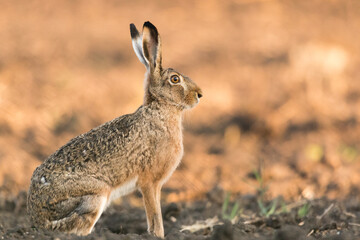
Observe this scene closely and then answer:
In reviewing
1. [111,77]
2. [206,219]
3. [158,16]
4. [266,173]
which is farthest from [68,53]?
[206,219]

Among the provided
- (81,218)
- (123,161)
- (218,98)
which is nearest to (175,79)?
(123,161)

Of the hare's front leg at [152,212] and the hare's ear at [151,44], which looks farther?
the hare's ear at [151,44]

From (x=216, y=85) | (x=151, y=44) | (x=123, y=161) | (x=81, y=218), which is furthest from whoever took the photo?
(x=216, y=85)

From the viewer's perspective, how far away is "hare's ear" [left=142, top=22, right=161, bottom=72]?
19.2 feet

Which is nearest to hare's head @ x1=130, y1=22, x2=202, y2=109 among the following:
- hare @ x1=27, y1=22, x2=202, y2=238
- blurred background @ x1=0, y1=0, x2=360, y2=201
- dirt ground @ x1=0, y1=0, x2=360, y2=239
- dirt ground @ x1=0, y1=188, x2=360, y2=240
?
hare @ x1=27, y1=22, x2=202, y2=238

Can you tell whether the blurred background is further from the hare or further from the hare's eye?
the hare's eye

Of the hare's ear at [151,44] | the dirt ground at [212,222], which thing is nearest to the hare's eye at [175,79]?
the hare's ear at [151,44]

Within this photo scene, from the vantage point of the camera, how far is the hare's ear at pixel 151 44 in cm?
586

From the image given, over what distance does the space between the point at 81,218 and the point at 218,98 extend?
6.32 metres

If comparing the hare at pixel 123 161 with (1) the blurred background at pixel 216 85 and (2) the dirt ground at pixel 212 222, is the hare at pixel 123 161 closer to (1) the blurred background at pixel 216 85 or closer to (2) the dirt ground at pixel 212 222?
(2) the dirt ground at pixel 212 222

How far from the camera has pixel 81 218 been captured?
520 cm

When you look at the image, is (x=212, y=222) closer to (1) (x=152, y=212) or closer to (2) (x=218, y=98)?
(1) (x=152, y=212)

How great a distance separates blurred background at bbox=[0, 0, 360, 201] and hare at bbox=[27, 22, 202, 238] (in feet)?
8.16

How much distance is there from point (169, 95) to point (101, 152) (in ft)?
3.19
